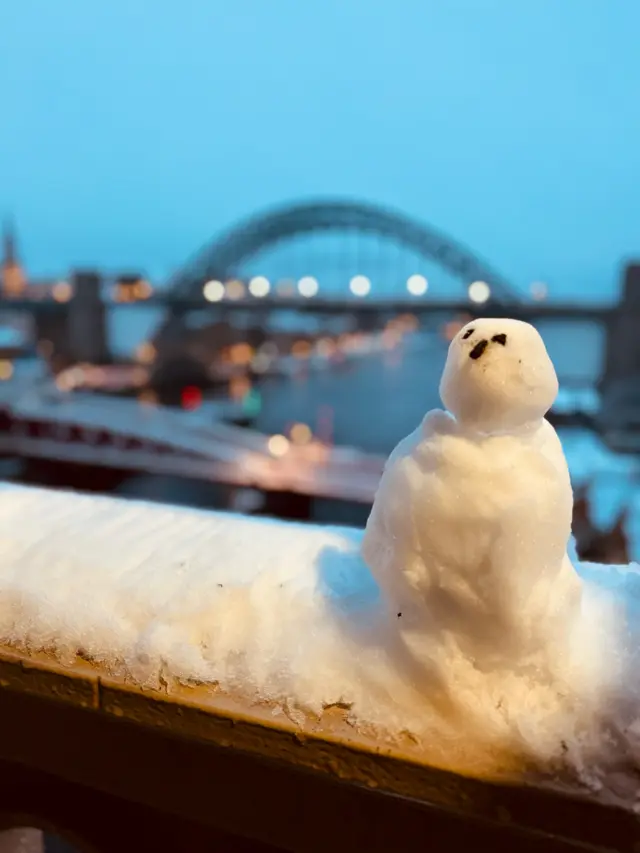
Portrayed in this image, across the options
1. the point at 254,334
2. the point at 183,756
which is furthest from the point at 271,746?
the point at 254,334

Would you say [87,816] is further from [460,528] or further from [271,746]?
[460,528]

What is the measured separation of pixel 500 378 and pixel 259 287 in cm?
2790

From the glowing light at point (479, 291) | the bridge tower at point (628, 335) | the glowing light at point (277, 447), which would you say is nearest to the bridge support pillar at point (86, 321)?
the glowing light at point (479, 291)

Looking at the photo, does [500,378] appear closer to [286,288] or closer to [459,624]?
[459,624]

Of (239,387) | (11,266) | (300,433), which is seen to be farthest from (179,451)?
(11,266)

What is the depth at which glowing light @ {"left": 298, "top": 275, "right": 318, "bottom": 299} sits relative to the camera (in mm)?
27755

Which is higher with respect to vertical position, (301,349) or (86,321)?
(86,321)

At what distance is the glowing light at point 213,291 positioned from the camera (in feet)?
83.5

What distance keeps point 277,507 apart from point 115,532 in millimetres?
5327

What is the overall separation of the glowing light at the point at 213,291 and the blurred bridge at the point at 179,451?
18056 millimetres

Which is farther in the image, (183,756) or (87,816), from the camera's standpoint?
(87,816)

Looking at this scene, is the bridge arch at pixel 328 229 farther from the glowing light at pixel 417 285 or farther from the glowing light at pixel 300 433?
the glowing light at pixel 300 433

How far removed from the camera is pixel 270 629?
2.98 ft

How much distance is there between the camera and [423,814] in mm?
795
